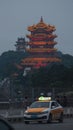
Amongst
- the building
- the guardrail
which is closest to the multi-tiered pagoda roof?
the building

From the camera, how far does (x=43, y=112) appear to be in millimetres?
26375

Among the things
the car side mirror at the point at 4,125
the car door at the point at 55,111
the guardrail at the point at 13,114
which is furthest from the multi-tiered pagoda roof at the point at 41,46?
the car side mirror at the point at 4,125

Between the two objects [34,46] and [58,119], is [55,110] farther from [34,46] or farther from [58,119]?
[34,46]

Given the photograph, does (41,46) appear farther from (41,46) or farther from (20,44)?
(20,44)

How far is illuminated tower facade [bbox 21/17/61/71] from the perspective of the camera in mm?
129000

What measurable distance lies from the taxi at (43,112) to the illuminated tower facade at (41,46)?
98.2m

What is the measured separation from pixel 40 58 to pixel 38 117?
105926mm

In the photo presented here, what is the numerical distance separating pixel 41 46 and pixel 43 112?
11372 centimetres

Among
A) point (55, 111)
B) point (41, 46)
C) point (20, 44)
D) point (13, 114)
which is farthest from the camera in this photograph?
point (20, 44)

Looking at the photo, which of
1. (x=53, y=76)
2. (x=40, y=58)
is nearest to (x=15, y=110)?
(x=53, y=76)

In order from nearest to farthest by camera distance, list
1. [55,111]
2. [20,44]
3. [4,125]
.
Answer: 1. [4,125]
2. [55,111]
3. [20,44]

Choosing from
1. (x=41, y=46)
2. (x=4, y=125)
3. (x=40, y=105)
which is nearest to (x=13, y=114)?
(x=40, y=105)

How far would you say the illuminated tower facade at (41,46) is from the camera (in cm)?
12900

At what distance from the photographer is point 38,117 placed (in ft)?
86.2
